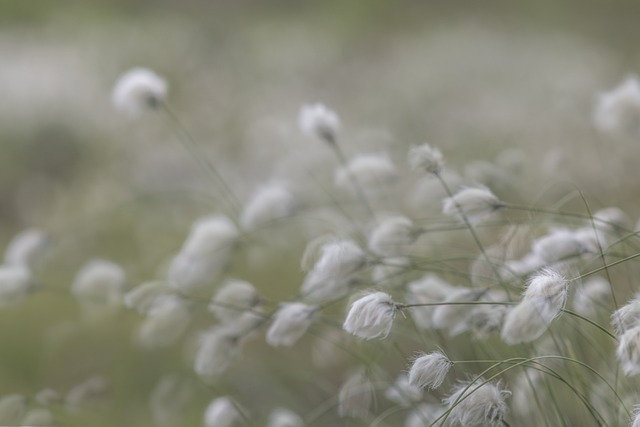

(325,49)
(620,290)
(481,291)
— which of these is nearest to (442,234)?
(620,290)

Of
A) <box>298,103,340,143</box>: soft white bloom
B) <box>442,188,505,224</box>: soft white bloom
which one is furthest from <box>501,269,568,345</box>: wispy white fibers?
<box>298,103,340,143</box>: soft white bloom

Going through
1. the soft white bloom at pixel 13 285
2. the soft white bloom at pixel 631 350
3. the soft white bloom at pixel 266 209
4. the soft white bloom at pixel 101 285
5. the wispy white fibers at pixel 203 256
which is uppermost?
the soft white bloom at pixel 13 285

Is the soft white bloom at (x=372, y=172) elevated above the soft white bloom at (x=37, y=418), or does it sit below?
above

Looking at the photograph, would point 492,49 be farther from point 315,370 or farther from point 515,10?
point 315,370

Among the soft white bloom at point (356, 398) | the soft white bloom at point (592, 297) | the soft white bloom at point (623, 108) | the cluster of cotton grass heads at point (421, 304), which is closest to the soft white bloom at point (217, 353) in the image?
the cluster of cotton grass heads at point (421, 304)

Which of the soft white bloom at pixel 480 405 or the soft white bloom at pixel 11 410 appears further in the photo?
the soft white bloom at pixel 11 410

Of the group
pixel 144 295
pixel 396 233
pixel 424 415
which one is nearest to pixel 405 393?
pixel 424 415

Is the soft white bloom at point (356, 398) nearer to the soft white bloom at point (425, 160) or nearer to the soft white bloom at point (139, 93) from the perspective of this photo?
the soft white bloom at point (425, 160)
